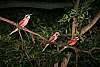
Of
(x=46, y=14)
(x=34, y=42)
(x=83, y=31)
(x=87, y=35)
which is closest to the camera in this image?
(x=34, y=42)

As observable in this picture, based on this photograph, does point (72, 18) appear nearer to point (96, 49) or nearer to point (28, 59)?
point (96, 49)

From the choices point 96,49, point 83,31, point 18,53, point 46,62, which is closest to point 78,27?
point 83,31

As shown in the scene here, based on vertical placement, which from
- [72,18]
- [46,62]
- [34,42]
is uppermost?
[72,18]

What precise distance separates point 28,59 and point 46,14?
61.0 inches

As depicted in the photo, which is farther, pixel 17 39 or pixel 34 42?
pixel 17 39

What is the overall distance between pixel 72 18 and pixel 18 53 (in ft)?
1.61

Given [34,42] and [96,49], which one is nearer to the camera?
[34,42]

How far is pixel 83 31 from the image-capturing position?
2000 mm

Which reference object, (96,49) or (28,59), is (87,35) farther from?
(28,59)

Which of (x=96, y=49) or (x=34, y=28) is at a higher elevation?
(x=34, y=28)

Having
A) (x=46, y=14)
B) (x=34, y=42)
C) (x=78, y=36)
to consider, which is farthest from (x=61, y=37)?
(x=46, y=14)

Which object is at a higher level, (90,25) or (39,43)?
(90,25)

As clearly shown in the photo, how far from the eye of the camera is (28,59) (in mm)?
1940

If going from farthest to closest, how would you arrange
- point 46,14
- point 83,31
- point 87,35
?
1. point 46,14
2. point 87,35
3. point 83,31
